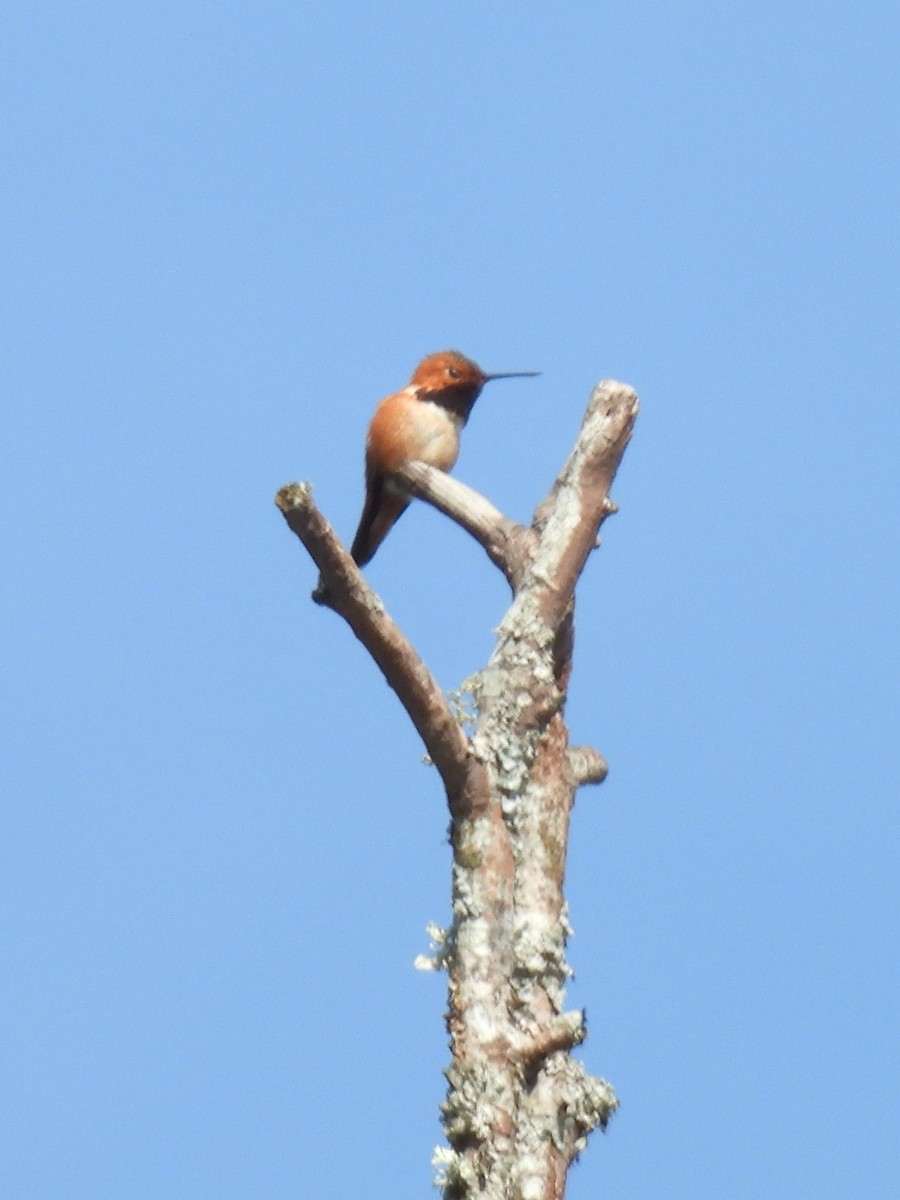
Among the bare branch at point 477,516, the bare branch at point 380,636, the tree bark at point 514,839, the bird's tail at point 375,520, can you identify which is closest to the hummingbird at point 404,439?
the bird's tail at point 375,520

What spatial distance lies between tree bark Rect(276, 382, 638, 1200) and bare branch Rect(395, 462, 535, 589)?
0.02 meters

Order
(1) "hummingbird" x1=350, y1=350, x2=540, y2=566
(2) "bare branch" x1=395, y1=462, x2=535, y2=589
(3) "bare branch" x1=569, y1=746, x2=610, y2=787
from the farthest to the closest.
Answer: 1. (1) "hummingbird" x1=350, y1=350, x2=540, y2=566
2. (2) "bare branch" x1=395, y1=462, x2=535, y2=589
3. (3) "bare branch" x1=569, y1=746, x2=610, y2=787

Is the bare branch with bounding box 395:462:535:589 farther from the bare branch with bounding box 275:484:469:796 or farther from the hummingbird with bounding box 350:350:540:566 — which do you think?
the bare branch with bounding box 275:484:469:796

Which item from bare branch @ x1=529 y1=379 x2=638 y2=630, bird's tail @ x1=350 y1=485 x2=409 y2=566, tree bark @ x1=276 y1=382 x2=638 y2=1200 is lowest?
tree bark @ x1=276 y1=382 x2=638 y2=1200

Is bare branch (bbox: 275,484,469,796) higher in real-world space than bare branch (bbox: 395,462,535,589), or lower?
lower

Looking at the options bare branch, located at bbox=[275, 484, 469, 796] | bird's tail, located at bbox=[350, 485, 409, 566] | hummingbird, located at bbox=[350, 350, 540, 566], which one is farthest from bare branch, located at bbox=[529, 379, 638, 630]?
bird's tail, located at bbox=[350, 485, 409, 566]

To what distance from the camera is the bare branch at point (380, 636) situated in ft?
14.3

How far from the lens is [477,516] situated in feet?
19.8

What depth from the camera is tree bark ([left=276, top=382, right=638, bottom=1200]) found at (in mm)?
4191

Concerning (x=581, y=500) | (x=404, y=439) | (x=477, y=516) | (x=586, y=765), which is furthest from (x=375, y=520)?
(x=586, y=765)

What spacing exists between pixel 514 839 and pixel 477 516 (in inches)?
65.3

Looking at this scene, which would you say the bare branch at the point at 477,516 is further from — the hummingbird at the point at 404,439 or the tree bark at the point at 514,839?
the hummingbird at the point at 404,439

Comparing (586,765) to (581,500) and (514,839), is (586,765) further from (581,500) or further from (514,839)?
(581,500)

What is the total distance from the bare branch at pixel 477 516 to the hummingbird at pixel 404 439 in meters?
0.44
